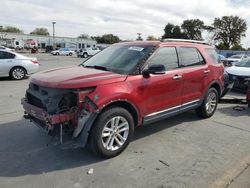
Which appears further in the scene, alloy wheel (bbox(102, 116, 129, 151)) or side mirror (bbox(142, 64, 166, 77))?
side mirror (bbox(142, 64, 166, 77))

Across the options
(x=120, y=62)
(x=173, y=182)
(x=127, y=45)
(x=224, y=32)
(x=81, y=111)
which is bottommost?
(x=173, y=182)

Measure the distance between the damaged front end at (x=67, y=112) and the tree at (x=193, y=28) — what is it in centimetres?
8476

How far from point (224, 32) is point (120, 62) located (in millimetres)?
78023

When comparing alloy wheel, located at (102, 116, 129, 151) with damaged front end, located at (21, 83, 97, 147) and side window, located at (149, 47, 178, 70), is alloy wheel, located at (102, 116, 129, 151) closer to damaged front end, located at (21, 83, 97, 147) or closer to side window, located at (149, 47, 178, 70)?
damaged front end, located at (21, 83, 97, 147)

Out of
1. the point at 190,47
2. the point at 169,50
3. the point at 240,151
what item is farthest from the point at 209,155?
the point at 190,47

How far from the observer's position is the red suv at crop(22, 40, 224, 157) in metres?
3.72

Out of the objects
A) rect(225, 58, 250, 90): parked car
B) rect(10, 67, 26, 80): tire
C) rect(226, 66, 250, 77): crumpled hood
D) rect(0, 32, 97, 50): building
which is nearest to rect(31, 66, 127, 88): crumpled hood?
rect(225, 58, 250, 90): parked car

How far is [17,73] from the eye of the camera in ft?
38.1

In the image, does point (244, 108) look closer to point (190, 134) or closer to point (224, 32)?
point (190, 134)

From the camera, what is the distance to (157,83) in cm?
453

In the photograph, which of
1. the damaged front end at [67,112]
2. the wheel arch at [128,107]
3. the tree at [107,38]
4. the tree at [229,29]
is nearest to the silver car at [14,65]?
the damaged front end at [67,112]

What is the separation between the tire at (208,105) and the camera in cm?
596

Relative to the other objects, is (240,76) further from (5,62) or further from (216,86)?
(5,62)

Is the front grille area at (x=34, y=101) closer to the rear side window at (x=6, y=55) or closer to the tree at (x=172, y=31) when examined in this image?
the rear side window at (x=6, y=55)
